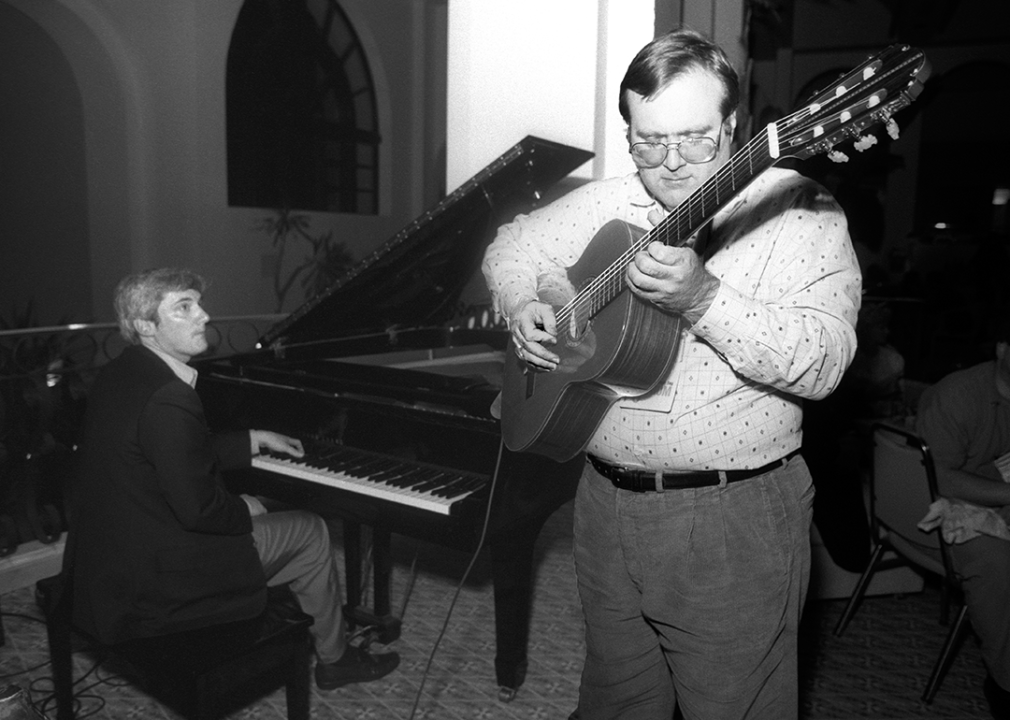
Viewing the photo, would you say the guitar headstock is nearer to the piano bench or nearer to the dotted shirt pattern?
the dotted shirt pattern

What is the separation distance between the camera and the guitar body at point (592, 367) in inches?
49.0

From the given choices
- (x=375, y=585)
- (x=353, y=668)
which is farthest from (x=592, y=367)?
(x=375, y=585)

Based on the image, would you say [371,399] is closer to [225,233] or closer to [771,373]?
[771,373]

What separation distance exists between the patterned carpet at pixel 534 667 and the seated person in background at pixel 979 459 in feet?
1.03

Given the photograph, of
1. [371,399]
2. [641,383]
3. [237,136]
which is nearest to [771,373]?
[641,383]

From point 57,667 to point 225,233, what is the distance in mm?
4693

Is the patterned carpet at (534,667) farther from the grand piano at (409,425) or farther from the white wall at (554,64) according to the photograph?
the white wall at (554,64)

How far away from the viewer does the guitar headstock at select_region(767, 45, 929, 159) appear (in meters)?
0.87

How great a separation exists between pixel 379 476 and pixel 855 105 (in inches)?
66.4

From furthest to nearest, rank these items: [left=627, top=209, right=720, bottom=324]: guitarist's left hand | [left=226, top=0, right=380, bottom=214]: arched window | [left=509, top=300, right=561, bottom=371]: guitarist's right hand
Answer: [left=226, top=0, right=380, bottom=214]: arched window
[left=509, top=300, right=561, bottom=371]: guitarist's right hand
[left=627, top=209, right=720, bottom=324]: guitarist's left hand

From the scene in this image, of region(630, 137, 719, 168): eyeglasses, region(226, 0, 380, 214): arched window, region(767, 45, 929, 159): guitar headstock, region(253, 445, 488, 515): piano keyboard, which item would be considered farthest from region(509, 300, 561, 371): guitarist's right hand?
region(226, 0, 380, 214): arched window

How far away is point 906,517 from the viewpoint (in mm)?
2689

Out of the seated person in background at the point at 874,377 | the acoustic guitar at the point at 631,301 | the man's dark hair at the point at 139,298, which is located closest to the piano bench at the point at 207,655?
the man's dark hair at the point at 139,298

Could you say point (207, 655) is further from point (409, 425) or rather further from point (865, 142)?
point (865, 142)
